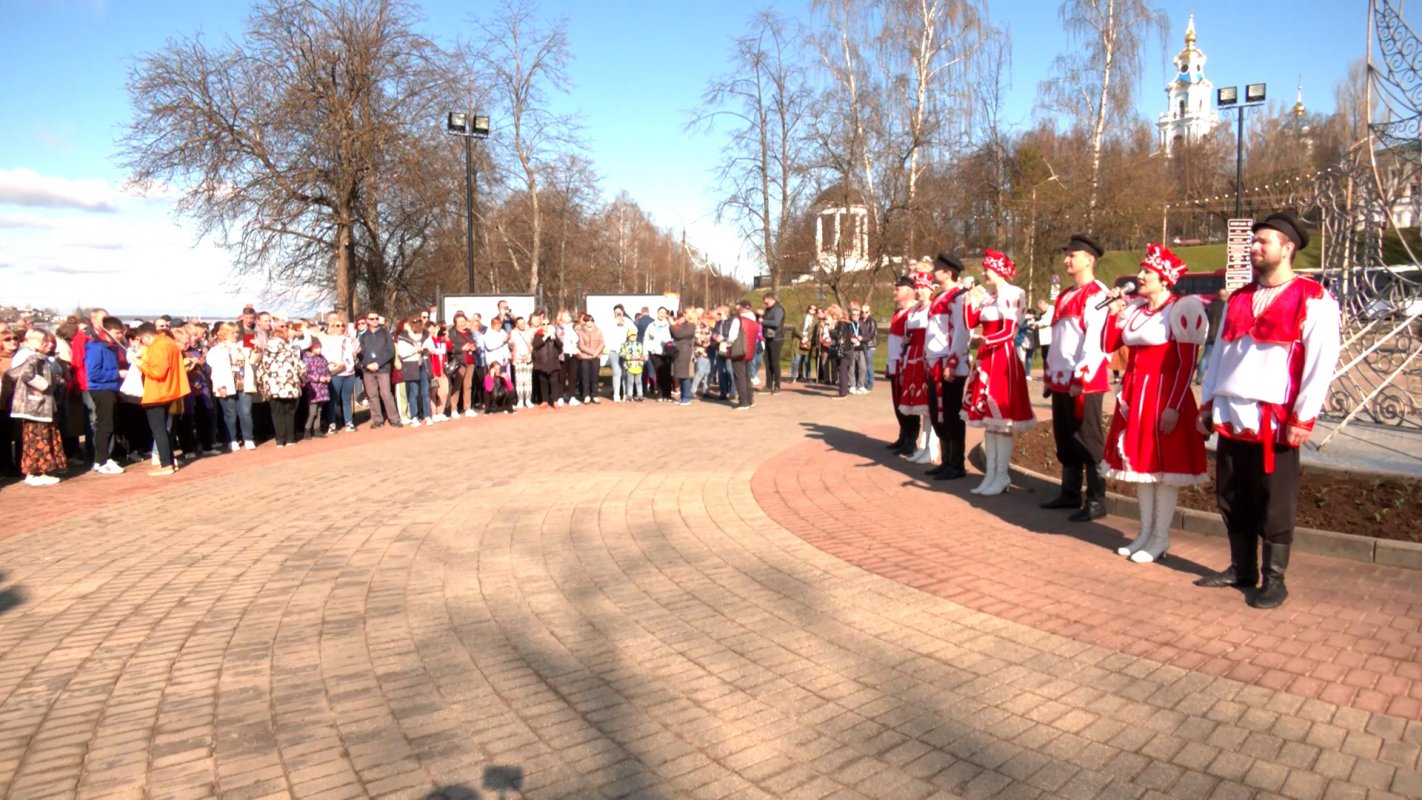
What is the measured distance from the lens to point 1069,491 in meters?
7.81

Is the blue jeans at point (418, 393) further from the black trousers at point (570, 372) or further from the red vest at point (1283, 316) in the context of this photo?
the red vest at point (1283, 316)

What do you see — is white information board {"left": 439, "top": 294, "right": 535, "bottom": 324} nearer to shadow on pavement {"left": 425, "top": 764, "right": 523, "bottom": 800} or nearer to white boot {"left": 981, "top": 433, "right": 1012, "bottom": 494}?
white boot {"left": 981, "top": 433, "right": 1012, "bottom": 494}

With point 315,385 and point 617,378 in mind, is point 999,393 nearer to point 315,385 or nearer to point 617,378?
point 315,385

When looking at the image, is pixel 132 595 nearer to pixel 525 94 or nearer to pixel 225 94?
pixel 225 94

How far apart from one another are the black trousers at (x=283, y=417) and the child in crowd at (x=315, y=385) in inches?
24.5

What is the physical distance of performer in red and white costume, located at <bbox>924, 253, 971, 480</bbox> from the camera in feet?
29.7

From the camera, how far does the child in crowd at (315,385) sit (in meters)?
14.0

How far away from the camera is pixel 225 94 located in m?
21.7

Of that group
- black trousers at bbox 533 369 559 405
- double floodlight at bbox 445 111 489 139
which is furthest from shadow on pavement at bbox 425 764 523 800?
double floodlight at bbox 445 111 489 139

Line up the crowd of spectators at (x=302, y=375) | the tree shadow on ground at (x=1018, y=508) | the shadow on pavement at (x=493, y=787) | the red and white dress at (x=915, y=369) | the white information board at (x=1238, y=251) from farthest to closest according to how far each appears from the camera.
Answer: the white information board at (x=1238, y=251)
the crowd of spectators at (x=302, y=375)
the red and white dress at (x=915, y=369)
the tree shadow on ground at (x=1018, y=508)
the shadow on pavement at (x=493, y=787)

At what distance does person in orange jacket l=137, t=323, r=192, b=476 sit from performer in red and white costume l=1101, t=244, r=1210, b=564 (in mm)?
10222

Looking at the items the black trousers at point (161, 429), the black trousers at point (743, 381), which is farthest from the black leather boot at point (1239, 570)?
the black trousers at point (743, 381)

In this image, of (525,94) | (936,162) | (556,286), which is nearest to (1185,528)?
(936,162)

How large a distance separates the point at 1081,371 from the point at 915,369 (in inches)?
126
